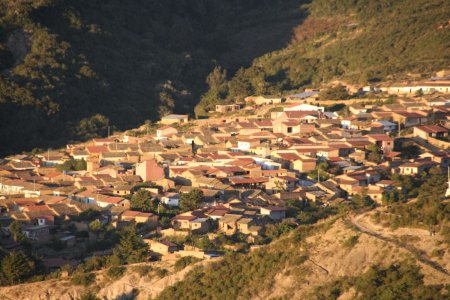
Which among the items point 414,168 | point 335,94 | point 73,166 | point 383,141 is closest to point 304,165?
point 414,168

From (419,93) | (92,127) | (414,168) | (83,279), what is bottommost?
(83,279)

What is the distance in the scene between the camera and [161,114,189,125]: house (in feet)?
197

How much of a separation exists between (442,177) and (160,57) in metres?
28.5

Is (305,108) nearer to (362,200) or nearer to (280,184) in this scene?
(280,184)

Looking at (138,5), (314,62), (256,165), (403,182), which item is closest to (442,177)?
(403,182)

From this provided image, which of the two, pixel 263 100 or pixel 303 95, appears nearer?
pixel 303 95

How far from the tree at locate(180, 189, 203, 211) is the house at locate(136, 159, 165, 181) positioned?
12.1ft

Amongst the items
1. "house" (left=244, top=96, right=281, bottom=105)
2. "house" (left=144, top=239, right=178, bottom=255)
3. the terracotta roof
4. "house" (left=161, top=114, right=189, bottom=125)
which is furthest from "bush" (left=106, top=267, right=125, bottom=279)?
"house" (left=244, top=96, right=281, bottom=105)

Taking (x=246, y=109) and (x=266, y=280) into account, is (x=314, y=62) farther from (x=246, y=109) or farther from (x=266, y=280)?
(x=266, y=280)

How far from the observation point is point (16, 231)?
40875mm

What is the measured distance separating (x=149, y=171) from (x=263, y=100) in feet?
52.3

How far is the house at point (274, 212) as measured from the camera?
41500 mm

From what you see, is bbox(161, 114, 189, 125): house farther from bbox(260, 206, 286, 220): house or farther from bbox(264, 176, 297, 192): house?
bbox(260, 206, 286, 220): house

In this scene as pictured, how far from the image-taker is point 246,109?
60.9m
